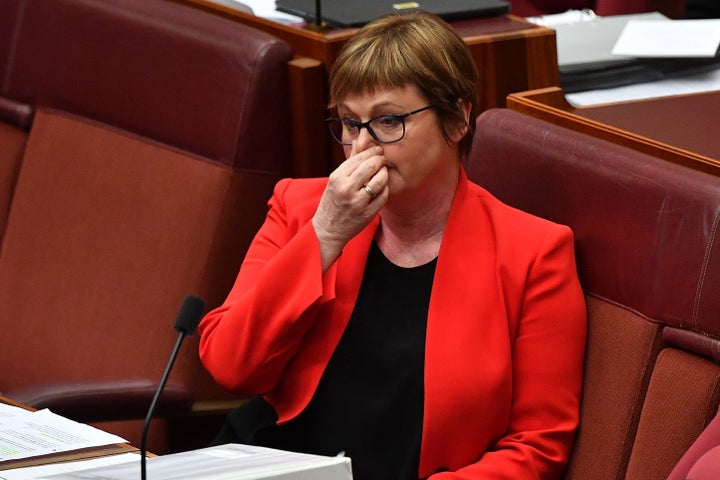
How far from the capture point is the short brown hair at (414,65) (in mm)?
1660

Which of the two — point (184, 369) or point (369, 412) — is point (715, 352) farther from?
point (184, 369)

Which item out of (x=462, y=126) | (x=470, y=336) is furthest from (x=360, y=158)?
(x=470, y=336)

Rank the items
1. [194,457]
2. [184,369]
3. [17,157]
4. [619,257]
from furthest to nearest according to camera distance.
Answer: [17,157] → [184,369] → [619,257] → [194,457]

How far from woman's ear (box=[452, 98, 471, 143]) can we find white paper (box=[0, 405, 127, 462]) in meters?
0.60

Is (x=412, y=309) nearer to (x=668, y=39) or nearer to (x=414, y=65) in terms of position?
(x=414, y=65)

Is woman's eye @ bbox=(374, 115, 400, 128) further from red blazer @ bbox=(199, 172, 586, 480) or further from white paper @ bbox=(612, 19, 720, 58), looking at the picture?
white paper @ bbox=(612, 19, 720, 58)

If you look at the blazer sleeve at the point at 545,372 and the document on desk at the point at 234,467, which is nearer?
the document on desk at the point at 234,467

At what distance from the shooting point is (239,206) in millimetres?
2121

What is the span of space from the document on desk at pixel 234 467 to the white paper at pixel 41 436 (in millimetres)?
217

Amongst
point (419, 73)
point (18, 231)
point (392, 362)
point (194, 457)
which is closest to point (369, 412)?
point (392, 362)

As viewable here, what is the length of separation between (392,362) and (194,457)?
1.24ft

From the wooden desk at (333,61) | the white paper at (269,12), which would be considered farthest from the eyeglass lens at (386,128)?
the white paper at (269,12)

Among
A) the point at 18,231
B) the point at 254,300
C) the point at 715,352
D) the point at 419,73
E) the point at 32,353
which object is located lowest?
the point at 32,353

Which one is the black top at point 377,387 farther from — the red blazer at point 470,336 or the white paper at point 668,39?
the white paper at point 668,39
